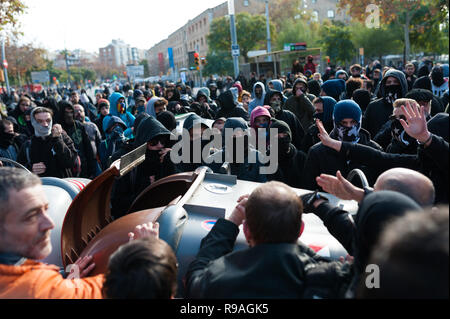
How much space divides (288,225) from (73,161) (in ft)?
13.6

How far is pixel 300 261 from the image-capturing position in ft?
5.00

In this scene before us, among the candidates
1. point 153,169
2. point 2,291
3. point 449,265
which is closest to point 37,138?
point 153,169

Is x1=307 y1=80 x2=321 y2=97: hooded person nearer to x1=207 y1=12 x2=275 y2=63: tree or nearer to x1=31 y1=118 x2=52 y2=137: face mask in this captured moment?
x1=31 y1=118 x2=52 y2=137: face mask

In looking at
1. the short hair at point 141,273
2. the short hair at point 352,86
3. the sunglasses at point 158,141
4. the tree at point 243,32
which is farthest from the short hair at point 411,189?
the tree at point 243,32

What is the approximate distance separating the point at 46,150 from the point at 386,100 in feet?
15.5

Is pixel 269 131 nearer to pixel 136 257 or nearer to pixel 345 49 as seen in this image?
pixel 136 257

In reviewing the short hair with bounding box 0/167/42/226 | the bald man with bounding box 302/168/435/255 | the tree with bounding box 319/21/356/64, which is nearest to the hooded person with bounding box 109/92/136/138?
the short hair with bounding box 0/167/42/226

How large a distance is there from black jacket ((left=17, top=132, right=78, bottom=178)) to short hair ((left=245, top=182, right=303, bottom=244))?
12.8 feet

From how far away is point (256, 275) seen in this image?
1.47 metres

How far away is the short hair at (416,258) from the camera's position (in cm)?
99

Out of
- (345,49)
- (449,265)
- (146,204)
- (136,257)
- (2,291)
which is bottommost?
(146,204)

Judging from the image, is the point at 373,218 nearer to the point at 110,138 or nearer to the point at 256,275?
the point at 256,275

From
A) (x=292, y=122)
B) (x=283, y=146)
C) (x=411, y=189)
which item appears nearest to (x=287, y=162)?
(x=283, y=146)

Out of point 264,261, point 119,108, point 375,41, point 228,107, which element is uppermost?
point 375,41
